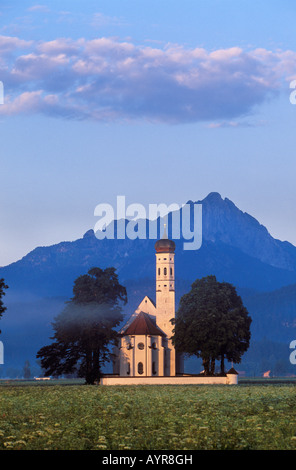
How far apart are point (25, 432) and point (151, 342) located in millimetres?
95933

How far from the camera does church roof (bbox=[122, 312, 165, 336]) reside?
124875 mm

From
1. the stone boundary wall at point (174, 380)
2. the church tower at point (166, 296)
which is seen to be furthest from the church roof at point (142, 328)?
the stone boundary wall at point (174, 380)

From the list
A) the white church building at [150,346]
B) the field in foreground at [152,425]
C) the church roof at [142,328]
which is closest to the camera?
the field in foreground at [152,425]

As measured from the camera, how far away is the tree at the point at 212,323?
104938 mm

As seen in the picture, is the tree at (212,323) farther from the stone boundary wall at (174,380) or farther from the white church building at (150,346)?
the white church building at (150,346)

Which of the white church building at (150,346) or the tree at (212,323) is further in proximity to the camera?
the white church building at (150,346)

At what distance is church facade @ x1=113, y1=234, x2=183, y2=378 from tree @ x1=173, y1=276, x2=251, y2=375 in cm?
1232

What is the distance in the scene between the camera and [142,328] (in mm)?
125312

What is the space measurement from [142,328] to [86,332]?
24.3 metres

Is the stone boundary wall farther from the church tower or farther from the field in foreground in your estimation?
the field in foreground

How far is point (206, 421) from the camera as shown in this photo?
31609 millimetres

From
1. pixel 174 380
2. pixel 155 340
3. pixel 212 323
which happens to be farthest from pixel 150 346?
pixel 212 323

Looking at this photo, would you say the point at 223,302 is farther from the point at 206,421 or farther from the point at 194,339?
the point at 206,421

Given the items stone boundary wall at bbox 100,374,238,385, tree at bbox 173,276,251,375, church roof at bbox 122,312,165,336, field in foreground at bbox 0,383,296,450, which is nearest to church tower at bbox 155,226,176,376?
church roof at bbox 122,312,165,336
